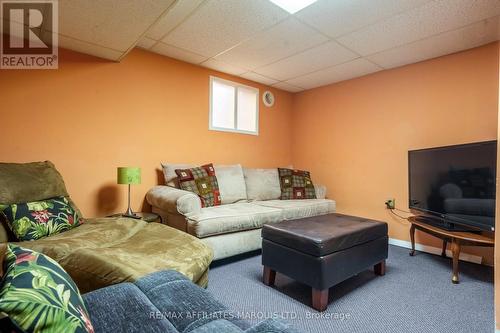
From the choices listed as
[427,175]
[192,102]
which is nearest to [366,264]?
[427,175]

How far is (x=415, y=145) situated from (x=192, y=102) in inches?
114

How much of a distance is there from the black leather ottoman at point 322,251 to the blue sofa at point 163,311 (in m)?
1.00

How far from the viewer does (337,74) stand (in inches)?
146

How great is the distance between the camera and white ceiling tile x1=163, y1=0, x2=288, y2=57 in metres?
2.17

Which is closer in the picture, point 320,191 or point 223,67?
point 223,67

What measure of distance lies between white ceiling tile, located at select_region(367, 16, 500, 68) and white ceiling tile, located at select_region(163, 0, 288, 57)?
5.00 ft

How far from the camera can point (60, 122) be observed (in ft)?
8.56

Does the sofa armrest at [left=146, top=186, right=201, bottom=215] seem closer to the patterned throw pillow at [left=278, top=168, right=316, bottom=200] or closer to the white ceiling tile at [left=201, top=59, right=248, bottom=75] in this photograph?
the patterned throw pillow at [left=278, top=168, right=316, bottom=200]

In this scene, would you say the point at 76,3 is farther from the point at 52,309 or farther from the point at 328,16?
the point at 52,309

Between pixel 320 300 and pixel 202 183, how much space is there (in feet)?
6.10

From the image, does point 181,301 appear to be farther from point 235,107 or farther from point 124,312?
point 235,107

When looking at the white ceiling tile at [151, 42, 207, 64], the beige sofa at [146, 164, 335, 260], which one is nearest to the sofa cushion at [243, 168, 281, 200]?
the beige sofa at [146, 164, 335, 260]

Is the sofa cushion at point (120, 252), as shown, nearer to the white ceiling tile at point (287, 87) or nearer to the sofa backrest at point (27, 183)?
the sofa backrest at point (27, 183)

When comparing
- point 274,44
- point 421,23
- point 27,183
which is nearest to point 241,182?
point 274,44
